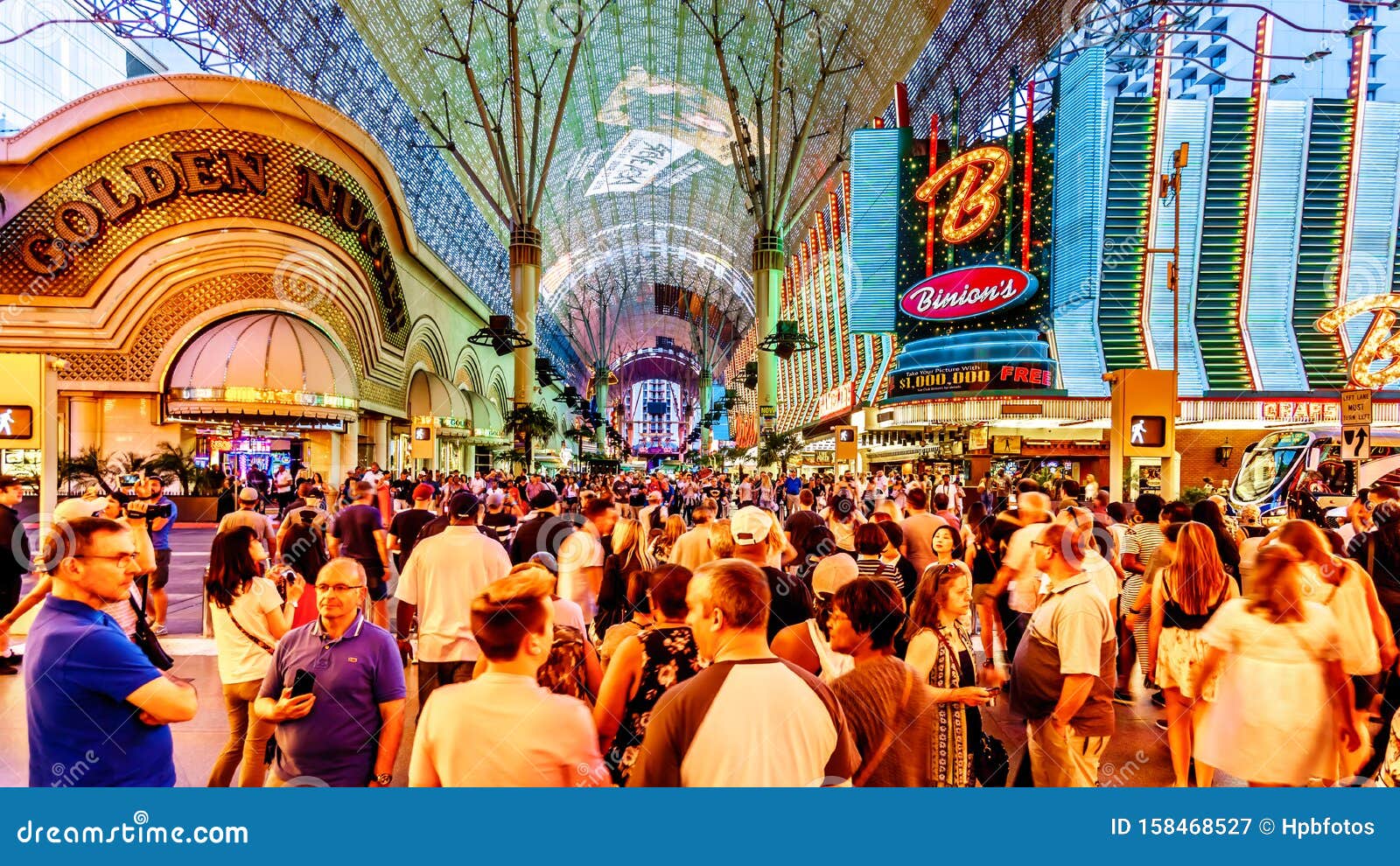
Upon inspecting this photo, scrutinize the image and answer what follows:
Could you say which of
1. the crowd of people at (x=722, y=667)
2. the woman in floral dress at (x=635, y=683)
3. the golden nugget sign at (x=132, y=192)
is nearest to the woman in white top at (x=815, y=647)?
the crowd of people at (x=722, y=667)

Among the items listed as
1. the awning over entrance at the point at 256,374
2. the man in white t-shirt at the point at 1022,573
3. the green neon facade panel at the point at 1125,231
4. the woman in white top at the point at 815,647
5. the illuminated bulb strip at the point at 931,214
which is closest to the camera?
the woman in white top at the point at 815,647

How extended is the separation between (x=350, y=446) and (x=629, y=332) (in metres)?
89.5

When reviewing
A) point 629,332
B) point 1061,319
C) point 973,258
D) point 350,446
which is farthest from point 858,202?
point 629,332

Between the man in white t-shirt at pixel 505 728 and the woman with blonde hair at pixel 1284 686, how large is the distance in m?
2.58

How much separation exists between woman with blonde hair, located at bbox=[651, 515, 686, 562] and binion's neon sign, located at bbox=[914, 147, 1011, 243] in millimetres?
27015

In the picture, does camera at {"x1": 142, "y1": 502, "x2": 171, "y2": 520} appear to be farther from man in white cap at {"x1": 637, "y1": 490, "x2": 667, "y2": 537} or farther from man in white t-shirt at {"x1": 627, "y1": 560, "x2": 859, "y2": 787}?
man in white t-shirt at {"x1": 627, "y1": 560, "x2": 859, "y2": 787}

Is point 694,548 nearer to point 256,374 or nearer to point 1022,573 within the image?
point 1022,573

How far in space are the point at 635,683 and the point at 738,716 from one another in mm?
929

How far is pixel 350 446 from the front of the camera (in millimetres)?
28719

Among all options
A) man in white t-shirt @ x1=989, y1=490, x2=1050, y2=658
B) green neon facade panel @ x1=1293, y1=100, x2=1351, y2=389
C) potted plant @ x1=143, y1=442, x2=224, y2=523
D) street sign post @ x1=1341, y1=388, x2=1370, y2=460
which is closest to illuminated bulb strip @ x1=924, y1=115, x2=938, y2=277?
green neon facade panel @ x1=1293, y1=100, x2=1351, y2=389

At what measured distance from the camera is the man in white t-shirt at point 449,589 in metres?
4.84

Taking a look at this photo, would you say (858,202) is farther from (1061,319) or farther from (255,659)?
(255,659)

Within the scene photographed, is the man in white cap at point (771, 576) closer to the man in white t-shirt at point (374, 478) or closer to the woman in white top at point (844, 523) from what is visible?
the woman in white top at point (844, 523)

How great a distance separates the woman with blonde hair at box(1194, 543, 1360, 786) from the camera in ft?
10.9
